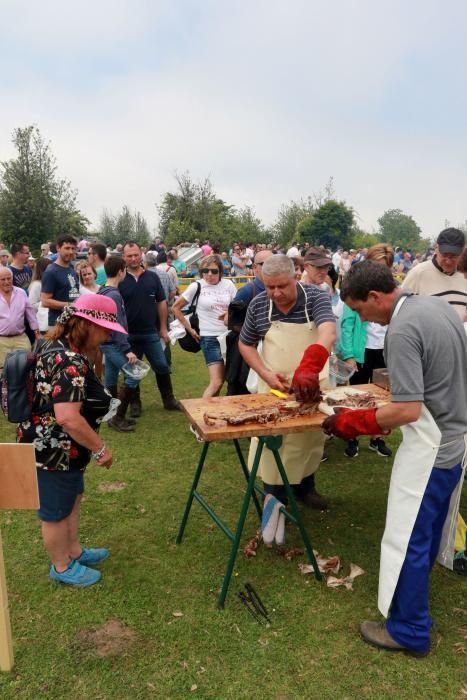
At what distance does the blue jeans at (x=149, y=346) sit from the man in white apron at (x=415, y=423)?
12.6ft

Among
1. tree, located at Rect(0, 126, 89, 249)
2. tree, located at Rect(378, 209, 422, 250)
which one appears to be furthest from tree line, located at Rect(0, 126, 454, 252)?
tree, located at Rect(378, 209, 422, 250)

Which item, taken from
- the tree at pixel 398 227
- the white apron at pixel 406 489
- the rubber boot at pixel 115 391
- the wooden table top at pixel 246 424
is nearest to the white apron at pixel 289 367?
the wooden table top at pixel 246 424

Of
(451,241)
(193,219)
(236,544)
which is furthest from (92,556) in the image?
(193,219)

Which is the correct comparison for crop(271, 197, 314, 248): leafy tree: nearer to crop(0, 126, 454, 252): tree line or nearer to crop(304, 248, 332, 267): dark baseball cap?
crop(0, 126, 454, 252): tree line

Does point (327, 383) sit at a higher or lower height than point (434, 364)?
lower

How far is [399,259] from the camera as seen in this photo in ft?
93.1

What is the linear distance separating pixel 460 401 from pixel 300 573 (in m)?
1.64

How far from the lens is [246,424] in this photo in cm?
286

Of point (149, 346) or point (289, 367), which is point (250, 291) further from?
point (149, 346)

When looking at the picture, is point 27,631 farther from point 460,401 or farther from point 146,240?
point 146,240

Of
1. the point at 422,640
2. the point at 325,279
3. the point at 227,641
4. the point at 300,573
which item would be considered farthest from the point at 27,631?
the point at 325,279

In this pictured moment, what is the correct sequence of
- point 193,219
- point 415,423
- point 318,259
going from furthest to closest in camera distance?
point 193,219, point 318,259, point 415,423

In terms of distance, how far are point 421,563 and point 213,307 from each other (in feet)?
12.4

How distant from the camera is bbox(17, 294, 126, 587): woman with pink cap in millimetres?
2676
